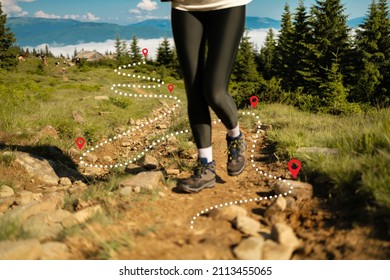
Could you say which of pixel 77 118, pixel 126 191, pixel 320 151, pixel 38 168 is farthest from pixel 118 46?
pixel 126 191

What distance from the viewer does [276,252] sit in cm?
203

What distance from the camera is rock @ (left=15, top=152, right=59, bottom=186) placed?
5366mm

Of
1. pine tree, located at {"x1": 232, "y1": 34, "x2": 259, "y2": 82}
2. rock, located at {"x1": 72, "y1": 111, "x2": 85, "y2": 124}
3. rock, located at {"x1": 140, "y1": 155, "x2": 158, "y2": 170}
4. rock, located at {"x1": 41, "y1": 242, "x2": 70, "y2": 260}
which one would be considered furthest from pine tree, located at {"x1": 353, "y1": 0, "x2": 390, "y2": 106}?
rock, located at {"x1": 41, "y1": 242, "x2": 70, "y2": 260}

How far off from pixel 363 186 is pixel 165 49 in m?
53.3

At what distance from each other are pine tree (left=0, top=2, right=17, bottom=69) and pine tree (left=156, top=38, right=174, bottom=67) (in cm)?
2001

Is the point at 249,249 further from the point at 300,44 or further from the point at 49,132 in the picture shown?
the point at 300,44

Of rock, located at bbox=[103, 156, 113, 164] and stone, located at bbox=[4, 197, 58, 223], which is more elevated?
stone, located at bbox=[4, 197, 58, 223]

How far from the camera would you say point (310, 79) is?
3350cm

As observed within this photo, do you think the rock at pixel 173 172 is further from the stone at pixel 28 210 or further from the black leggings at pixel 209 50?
the stone at pixel 28 210

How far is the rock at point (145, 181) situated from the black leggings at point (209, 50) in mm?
847

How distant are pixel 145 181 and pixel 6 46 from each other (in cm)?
5105

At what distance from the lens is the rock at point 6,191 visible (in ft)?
15.3

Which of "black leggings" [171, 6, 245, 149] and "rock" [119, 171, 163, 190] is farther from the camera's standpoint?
"rock" [119, 171, 163, 190]

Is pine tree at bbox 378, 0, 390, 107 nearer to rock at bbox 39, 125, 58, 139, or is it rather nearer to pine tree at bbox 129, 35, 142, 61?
rock at bbox 39, 125, 58, 139
